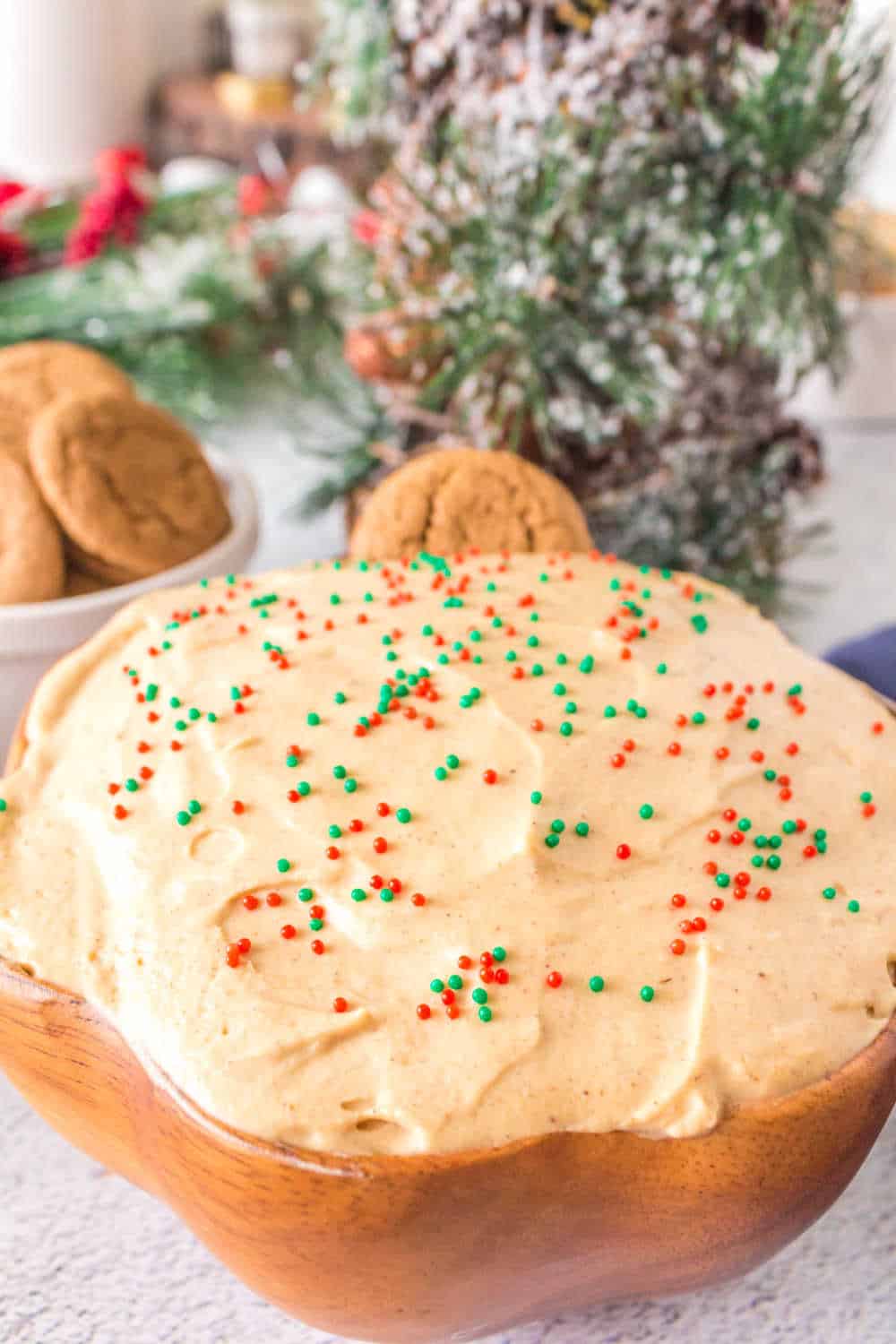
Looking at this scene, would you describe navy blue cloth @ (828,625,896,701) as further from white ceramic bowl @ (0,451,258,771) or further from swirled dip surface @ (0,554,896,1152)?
white ceramic bowl @ (0,451,258,771)

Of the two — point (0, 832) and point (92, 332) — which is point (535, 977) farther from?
point (92, 332)

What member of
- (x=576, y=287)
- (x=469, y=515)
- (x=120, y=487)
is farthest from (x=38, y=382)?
(x=576, y=287)

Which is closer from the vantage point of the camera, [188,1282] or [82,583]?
[188,1282]

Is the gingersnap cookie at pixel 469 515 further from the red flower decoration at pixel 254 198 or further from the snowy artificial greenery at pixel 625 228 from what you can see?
the red flower decoration at pixel 254 198

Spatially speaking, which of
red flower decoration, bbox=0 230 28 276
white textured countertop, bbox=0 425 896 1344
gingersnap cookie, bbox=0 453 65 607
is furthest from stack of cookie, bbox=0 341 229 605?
red flower decoration, bbox=0 230 28 276

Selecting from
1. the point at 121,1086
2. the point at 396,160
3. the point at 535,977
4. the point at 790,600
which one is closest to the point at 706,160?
the point at 396,160

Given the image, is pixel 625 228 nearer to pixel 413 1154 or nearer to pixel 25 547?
pixel 25 547
